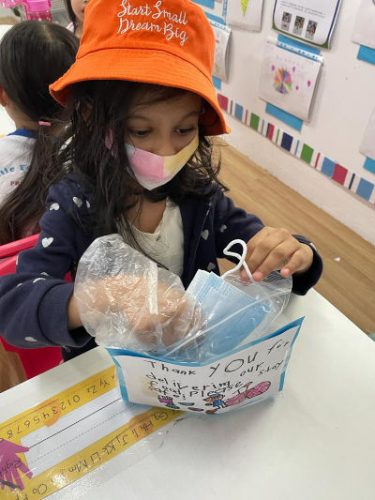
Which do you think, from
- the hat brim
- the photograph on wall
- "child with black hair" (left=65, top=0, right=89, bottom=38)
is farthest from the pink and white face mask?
the photograph on wall

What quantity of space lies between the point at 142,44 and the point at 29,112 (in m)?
0.50

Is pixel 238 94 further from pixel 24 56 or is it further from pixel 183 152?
pixel 183 152

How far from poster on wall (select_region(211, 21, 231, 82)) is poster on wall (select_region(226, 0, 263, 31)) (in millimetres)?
55

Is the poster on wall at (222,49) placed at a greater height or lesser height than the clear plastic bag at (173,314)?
lesser

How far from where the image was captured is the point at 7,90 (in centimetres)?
91

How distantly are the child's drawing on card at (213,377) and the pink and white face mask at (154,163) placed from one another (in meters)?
0.31

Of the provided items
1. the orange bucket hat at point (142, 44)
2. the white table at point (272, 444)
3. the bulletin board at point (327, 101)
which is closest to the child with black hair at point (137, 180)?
the orange bucket hat at point (142, 44)

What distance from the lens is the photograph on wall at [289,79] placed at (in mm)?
1661

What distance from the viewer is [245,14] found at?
190 centimetres

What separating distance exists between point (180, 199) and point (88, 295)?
0.34 meters

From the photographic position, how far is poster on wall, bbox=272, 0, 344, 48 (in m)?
1.50

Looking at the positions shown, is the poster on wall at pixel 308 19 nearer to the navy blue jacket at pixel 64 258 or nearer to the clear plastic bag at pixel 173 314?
the navy blue jacket at pixel 64 258

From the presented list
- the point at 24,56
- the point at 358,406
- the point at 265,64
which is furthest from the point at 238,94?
the point at 358,406

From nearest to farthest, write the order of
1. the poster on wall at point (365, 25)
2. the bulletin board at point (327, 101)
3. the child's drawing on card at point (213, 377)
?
the child's drawing on card at point (213, 377) < the poster on wall at point (365, 25) < the bulletin board at point (327, 101)
